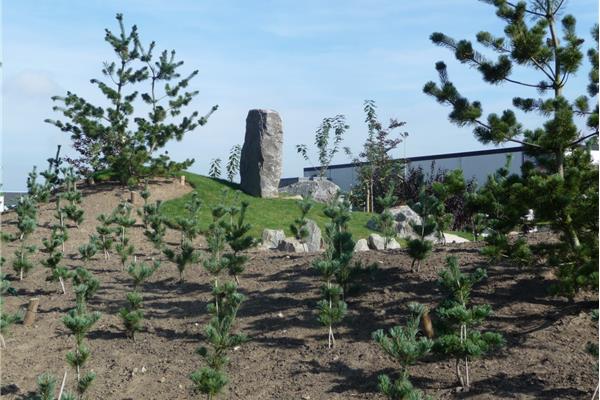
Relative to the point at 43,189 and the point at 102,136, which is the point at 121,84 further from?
the point at 43,189

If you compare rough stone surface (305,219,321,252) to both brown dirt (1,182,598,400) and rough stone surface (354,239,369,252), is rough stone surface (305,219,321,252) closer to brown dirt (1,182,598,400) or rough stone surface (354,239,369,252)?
rough stone surface (354,239,369,252)

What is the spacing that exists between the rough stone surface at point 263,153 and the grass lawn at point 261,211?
569 mm

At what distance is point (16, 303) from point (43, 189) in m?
10.1

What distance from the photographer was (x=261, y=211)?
19.0m

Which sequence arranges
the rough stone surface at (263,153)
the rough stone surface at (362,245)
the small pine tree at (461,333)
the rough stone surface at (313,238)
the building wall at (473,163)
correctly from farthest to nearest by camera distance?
the building wall at (473,163)
the rough stone surface at (263,153)
the rough stone surface at (313,238)
the rough stone surface at (362,245)
the small pine tree at (461,333)

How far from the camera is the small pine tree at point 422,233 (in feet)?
24.5

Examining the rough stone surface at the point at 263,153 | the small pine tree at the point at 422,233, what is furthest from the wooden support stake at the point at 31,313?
the rough stone surface at the point at 263,153

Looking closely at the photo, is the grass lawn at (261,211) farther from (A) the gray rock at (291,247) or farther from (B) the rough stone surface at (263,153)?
(A) the gray rock at (291,247)

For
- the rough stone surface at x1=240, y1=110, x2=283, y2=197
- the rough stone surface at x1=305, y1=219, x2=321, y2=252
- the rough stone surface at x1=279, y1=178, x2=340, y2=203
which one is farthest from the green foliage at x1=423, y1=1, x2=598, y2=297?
the rough stone surface at x1=279, y1=178, x2=340, y2=203

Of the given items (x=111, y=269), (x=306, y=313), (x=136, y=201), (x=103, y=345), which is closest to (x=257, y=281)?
(x=306, y=313)

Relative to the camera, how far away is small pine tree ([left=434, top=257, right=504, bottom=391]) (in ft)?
16.7

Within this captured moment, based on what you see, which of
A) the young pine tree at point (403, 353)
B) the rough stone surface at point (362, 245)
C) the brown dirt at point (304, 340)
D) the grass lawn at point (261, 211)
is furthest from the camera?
the grass lawn at point (261, 211)

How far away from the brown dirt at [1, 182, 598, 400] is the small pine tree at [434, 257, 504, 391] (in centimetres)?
26

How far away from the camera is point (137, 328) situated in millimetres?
7051
